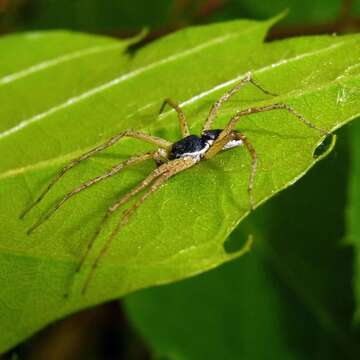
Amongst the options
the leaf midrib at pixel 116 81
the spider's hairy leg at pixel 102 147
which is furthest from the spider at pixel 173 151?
the leaf midrib at pixel 116 81

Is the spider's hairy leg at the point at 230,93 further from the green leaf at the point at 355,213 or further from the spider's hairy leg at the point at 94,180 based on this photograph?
the green leaf at the point at 355,213

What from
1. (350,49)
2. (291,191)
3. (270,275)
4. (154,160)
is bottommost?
(270,275)

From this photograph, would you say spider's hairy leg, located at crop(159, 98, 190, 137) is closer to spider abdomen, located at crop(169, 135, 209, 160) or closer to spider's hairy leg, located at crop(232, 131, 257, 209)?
spider abdomen, located at crop(169, 135, 209, 160)

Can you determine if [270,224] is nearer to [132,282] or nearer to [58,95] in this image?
[58,95]

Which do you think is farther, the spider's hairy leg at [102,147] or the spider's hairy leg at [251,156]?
the spider's hairy leg at [102,147]

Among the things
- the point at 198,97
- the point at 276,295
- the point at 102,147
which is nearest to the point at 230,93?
the point at 198,97

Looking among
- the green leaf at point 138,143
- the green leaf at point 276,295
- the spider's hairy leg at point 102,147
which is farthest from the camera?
→ the green leaf at point 276,295

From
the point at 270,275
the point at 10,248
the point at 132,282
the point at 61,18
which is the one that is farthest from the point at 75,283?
the point at 61,18
